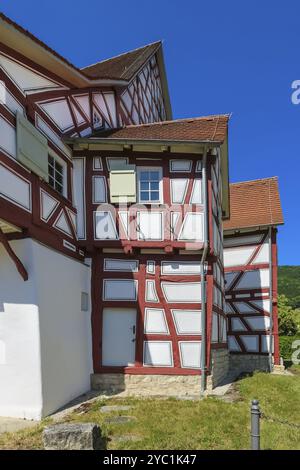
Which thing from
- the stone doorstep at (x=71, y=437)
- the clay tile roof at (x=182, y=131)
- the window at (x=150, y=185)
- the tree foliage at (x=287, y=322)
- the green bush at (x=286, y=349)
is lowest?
the green bush at (x=286, y=349)

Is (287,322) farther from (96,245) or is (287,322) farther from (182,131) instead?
(96,245)

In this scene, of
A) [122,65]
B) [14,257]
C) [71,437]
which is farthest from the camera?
[122,65]

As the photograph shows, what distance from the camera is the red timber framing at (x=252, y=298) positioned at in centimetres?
1778

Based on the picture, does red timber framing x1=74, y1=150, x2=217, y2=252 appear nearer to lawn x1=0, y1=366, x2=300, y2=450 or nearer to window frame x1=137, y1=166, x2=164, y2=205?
window frame x1=137, y1=166, x2=164, y2=205

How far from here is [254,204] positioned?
63.3ft

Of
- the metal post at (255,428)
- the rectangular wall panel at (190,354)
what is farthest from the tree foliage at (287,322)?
the metal post at (255,428)

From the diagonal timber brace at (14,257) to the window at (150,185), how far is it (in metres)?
4.00

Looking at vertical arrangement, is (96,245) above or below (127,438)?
above

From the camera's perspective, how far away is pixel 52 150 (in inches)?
416

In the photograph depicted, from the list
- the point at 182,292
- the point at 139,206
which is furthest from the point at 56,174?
the point at 182,292

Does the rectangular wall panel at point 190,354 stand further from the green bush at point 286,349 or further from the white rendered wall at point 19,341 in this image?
the green bush at point 286,349

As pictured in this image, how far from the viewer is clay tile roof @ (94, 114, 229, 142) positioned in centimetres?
1156

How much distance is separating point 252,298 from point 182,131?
28.2 ft

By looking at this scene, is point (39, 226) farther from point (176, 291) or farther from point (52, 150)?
point (176, 291)
